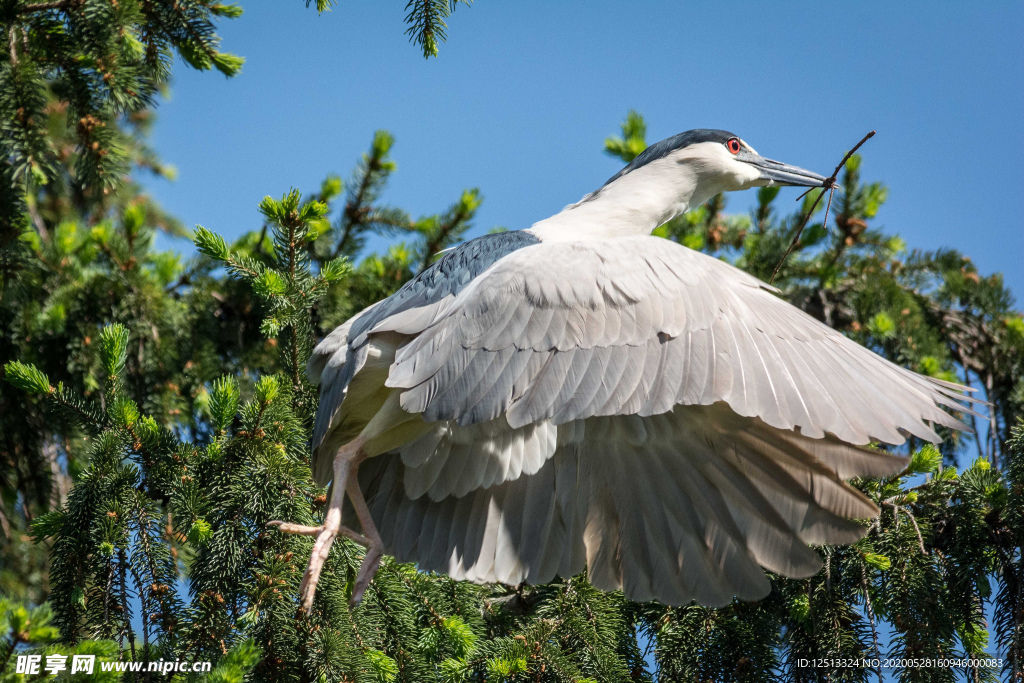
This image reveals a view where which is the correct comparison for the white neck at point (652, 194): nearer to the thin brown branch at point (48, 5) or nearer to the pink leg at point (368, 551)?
the pink leg at point (368, 551)

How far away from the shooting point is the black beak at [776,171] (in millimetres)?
3208

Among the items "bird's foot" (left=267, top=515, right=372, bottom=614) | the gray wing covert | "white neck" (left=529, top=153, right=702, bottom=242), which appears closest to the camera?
"bird's foot" (left=267, top=515, right=372, bottom=614)

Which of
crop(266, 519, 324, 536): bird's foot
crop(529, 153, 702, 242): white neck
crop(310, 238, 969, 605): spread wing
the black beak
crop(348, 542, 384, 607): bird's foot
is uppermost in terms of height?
the black beak

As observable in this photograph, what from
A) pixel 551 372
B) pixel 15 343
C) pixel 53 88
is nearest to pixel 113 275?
pixel 15 343

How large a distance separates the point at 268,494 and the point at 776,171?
2229 mm

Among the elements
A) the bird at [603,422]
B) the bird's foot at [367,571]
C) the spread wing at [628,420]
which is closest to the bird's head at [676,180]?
the bird at [603,422]

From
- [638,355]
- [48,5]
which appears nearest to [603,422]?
[638,355]

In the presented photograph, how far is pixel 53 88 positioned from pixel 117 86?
1.54m

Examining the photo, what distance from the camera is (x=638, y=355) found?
6.77 feet

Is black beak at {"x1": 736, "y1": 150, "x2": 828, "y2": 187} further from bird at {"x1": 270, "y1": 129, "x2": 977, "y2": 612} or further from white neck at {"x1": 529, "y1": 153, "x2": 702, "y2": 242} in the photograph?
bird at {"x1": 270, "y1": 129, "x2": 977, "y2": 612}

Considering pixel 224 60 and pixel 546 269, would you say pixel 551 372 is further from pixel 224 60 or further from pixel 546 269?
pixel 224 60

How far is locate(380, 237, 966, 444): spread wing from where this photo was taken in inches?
77.2

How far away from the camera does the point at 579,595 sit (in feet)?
7.96

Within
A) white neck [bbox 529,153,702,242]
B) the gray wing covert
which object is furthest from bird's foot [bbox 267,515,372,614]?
white neck [bbox 529,153,702,242]
